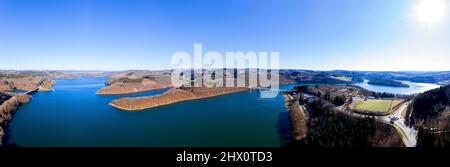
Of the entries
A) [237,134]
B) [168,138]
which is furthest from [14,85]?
[237,134]

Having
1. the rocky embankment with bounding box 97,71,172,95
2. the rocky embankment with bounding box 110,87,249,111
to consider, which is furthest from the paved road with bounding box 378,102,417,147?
the rocky embankment with bounding box 97,71,172,95

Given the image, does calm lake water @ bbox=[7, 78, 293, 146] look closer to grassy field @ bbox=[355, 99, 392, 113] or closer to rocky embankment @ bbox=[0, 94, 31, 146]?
rocky embankment @ bbox=[0, 94, 31, 146]

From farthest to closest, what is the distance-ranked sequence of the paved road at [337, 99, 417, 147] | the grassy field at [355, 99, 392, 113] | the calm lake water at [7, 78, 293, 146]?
the grassy field at [355, 99, 392, 113] → the calm lake water at [7, 78, 293, 146] → the paved road at [337, 99, 417, 147]

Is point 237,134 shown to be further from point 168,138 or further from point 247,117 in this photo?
point 247,117

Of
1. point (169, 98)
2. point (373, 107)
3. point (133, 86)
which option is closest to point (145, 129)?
point (169, 98)

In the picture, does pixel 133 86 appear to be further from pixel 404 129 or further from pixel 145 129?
pixel 404 129

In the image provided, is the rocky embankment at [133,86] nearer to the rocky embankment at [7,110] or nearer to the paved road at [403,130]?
the rocky embankment at [7,110]

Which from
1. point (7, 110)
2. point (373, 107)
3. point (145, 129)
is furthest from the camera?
point (7, 110)
